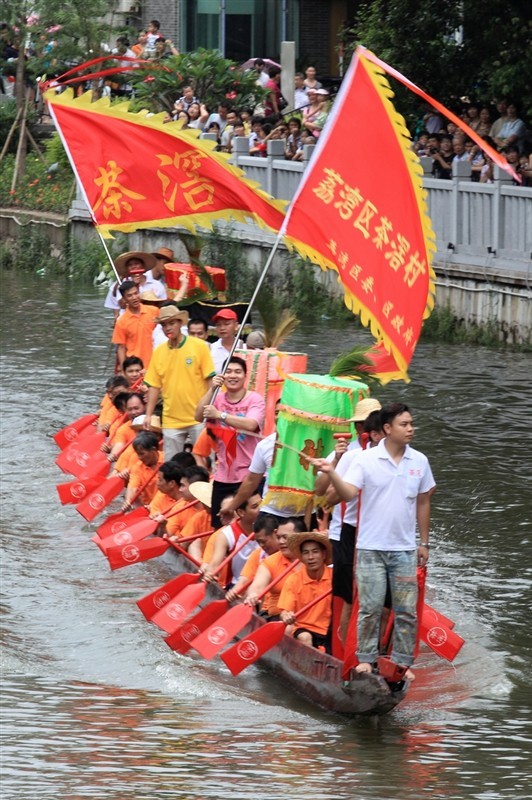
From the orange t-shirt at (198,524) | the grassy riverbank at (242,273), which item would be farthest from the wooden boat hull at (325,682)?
the grassy riverbank at (242,273)

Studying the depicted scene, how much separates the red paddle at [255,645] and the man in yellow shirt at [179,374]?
3974 millimetres

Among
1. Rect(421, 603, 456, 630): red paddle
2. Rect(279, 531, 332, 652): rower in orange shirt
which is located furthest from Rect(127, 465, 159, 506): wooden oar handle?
Rect(421, 603, 456, 630): red paddle

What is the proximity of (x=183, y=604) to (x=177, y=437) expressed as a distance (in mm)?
3025

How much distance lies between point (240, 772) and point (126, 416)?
286 inches

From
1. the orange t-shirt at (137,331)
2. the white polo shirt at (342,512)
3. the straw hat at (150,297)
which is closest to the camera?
the white polo shirt at (342,512)

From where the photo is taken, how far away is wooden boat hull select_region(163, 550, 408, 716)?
9953 millimetres

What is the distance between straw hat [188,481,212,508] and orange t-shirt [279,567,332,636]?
226 cm

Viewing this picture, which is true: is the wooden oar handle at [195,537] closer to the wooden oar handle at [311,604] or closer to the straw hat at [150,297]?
the wooden oar handle at [311,604]

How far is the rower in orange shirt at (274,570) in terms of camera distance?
1125 cm

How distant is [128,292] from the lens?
16.9 m

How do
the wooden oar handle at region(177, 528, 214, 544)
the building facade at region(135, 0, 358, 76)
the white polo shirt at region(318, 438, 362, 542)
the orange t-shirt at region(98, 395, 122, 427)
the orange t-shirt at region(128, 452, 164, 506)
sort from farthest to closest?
1. the building facade at region(135, 0, 358, 76)
2. the orange t-shirt at region(98, 395, 122, 427)
3. the orange t-shirt at region(128, 452, 164, 506)
4. the wooden oar handle at region(177, 528, 214, 544)
5. the white polo shirt at region(318, 438, 362, 542)

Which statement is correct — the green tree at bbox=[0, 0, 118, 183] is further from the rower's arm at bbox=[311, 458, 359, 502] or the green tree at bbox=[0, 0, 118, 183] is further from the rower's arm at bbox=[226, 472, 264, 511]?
the rower's arm at bbox=[311, 458, 359, 502]

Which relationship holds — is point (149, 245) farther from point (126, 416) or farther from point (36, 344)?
point (126, 416)

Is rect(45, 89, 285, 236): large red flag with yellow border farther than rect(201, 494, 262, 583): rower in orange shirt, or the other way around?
rect(45, 89, 285, 236): large red flag with yellow border
